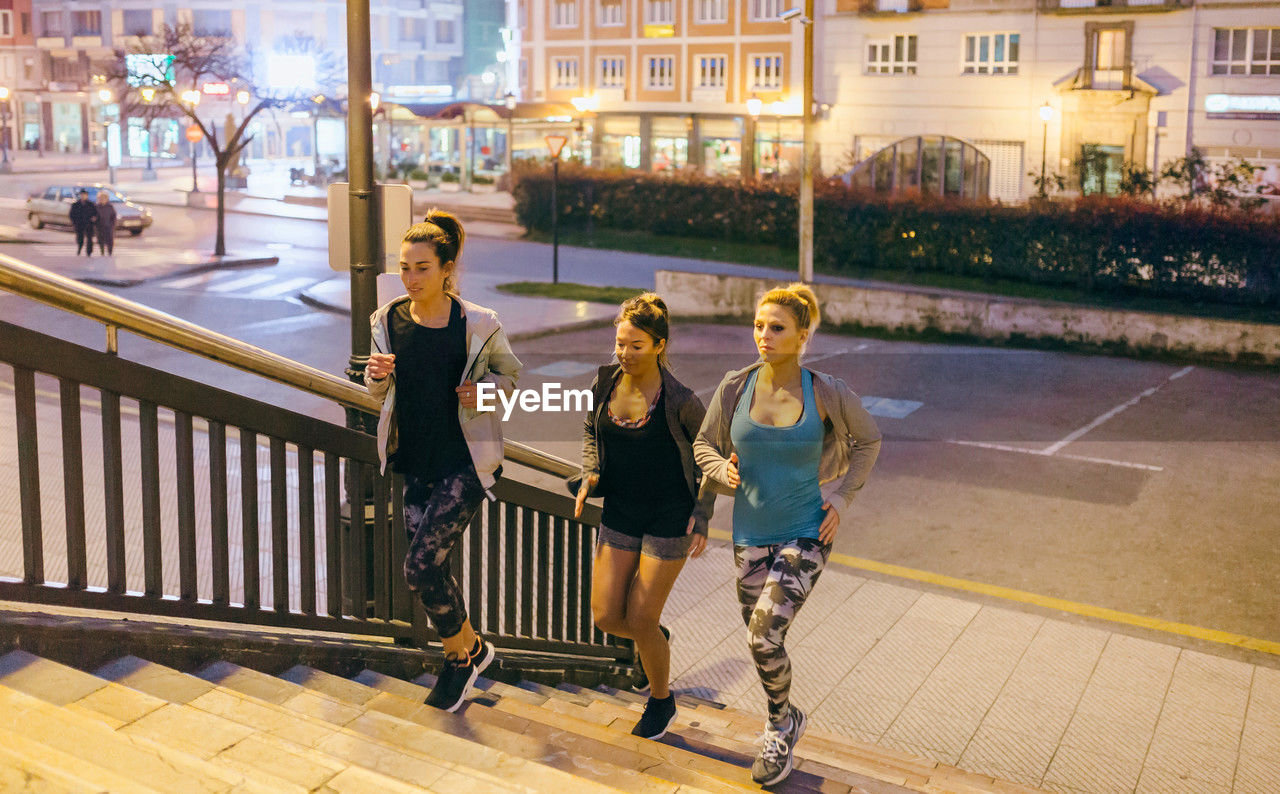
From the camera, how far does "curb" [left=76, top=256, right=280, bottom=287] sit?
76.9 feet

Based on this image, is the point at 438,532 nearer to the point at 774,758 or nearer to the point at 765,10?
the point at 774,758

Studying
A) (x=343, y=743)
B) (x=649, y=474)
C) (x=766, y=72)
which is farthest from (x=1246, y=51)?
(x=343, y=743)

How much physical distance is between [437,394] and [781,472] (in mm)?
1259

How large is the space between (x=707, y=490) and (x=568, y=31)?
173 feet

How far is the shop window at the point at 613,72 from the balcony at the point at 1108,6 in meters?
19.3

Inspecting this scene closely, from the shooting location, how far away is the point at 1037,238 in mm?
22266

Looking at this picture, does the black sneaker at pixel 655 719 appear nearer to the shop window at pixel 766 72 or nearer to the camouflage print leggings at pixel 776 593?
the camouflage print leggings at pixel 776 593

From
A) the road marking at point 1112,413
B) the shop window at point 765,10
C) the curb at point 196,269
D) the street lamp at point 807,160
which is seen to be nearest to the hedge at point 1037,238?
the road marking at point 1112,413

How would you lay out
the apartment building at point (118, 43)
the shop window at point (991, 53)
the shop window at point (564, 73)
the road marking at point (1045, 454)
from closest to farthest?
1. the road marking at point (1045, 454)
2. the shop window at point (991, 53)
3. the shop window at point (564, 73)
4. the apartment building at point (118, 43)

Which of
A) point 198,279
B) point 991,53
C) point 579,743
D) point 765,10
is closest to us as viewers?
point 579,743

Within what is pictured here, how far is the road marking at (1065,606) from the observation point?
7789 millimetres

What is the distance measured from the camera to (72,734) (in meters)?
3.16

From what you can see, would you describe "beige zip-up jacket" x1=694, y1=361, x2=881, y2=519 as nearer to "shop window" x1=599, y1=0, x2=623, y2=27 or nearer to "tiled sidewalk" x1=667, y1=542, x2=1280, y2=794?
"tiled sidewalk" x1=667, y1=542, x2=1280, y2=794

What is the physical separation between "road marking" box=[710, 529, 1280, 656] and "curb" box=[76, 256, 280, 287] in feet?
59.5
